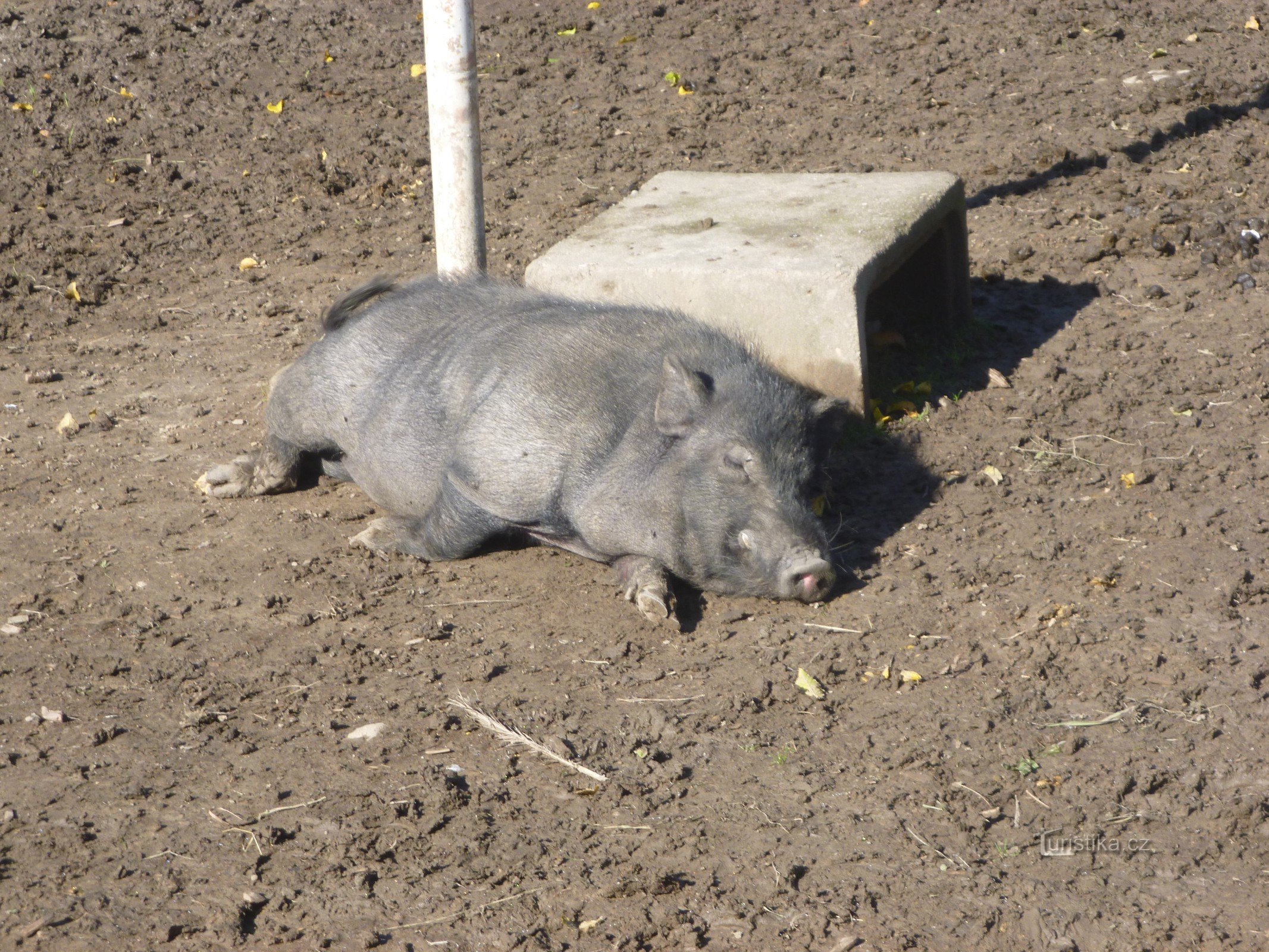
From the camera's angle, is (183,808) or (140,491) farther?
(140,491)

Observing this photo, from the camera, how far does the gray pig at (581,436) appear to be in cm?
434

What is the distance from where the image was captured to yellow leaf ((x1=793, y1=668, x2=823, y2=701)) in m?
4.00

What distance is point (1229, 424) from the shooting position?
5.36 meters

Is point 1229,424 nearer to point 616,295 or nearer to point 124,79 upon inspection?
point 616,295

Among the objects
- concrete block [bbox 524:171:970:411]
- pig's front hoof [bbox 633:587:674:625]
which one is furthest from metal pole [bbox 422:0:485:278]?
pig's front hoof [bbox 633:587:674:625]

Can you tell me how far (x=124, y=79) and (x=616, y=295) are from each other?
5.75m

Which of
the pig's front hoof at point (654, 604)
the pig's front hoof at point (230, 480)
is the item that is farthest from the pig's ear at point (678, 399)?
the pig's front hoof at point (230, 480)

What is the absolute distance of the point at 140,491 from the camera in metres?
5.46

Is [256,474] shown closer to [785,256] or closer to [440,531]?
[440,531]

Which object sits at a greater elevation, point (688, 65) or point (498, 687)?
point (688, 65)

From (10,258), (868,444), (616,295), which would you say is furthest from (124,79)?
(868,444)

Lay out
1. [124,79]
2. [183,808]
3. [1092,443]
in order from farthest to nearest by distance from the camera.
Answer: [124,79] < [1092,443] < [183,808]

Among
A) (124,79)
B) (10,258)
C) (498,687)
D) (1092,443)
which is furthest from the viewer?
(124,79)

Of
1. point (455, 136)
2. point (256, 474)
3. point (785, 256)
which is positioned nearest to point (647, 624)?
point (785, 256)
